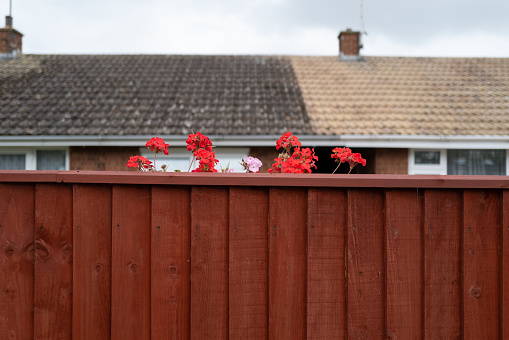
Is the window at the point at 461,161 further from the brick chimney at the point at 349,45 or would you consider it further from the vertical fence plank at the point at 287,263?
the vertical fence plank at the point at 287,263

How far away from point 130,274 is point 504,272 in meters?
1.79

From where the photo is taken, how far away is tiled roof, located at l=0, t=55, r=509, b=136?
785 centimetres

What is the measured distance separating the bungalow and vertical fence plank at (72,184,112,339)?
19.2 feet

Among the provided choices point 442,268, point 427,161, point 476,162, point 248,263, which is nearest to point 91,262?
point 248,263

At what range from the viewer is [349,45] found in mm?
11688

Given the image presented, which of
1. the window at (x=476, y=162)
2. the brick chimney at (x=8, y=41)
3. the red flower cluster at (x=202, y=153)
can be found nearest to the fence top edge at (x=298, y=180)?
the red flower cluster at (x=202, y=153)

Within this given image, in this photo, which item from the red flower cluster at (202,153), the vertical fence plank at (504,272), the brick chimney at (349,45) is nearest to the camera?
the vertical fence plank at (504,272)

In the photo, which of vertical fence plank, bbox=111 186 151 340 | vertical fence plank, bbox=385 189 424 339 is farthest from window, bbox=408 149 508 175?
vertical fence plank, bbox=111 186 151 340

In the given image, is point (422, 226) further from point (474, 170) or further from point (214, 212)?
point (474, 170)

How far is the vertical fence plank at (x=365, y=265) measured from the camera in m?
1.64

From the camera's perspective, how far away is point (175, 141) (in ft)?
24.8

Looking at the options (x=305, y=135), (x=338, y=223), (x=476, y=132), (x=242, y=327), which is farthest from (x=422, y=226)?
(x=476, y=132)

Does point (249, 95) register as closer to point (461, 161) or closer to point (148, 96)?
point (148, 96)

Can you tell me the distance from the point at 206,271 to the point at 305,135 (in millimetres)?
6159
